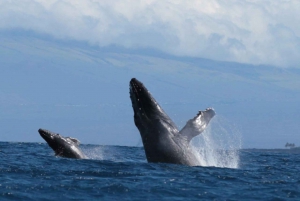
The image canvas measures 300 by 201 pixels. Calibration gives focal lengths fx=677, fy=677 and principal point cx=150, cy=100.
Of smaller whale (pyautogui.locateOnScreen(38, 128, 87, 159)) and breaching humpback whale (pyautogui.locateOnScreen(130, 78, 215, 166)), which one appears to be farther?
smaller whale (pyautogui.locateOnScreen(38, 128, 87, 159))

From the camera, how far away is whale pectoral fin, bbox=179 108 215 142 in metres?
23.2

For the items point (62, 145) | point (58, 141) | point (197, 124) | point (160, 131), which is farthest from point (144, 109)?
point (58, 141)

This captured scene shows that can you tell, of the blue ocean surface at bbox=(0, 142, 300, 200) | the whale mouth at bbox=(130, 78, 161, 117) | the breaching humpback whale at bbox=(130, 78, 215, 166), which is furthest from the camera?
the whale mouth at bbox=(130, 78, 161, 117)

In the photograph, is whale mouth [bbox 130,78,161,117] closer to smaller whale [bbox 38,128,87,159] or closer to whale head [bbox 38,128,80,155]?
smaller whale [bbox 38,128,87,159]

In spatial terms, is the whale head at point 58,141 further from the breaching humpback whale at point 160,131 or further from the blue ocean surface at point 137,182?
the breaching humpback whale at point 160,131

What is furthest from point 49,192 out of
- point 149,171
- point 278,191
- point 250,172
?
point 250,172

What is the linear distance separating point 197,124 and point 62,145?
576cm

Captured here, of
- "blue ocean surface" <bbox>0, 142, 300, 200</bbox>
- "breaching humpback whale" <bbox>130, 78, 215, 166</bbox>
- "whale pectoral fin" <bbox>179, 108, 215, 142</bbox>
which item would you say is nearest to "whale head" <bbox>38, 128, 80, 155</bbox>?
Result: "blue ocean surface" <bbox>0, 142, 300, 200</bbox>

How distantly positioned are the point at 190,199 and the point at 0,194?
4635 millimetres

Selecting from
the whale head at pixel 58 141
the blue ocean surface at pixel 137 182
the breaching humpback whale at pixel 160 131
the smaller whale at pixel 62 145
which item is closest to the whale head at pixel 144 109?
the breaching humpback whale at pixel 160 131

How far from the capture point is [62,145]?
26.5 metres

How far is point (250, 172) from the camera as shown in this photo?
22641mm

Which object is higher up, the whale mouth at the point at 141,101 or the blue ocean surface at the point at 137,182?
the whale mouth at the point at 141,101

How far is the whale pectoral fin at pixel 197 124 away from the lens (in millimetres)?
23223
